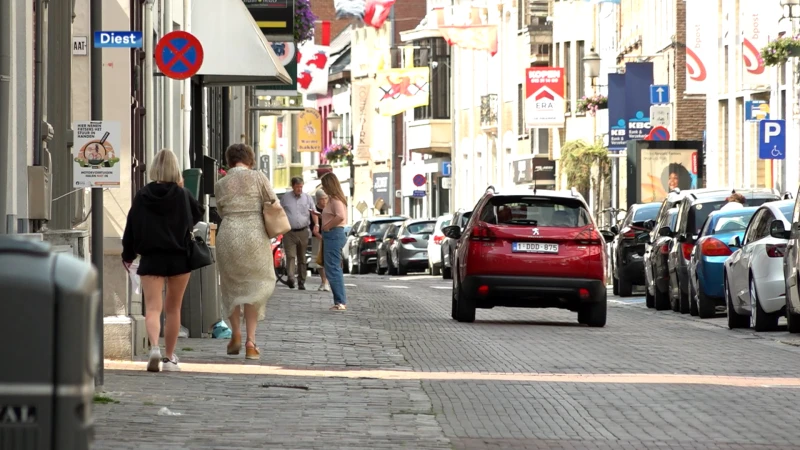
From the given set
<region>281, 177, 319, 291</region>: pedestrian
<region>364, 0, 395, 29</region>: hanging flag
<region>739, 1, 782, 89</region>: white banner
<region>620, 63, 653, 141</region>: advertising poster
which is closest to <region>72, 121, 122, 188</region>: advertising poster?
<region>281, 177, 319, 291</region>: pedestrian

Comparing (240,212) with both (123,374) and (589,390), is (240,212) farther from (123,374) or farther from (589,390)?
(589,390)

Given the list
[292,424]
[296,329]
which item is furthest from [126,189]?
[292,424]

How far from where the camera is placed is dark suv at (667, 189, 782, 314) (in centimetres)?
2638

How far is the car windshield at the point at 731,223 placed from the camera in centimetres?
2494

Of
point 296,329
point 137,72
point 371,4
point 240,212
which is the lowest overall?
point 296,329

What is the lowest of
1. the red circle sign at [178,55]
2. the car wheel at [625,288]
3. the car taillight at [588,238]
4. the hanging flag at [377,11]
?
the car wheel at [625,288]

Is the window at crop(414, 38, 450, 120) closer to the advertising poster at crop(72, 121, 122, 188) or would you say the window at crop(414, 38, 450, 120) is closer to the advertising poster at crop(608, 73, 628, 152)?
the advertising poster at crop(608, 73, 628, 152)

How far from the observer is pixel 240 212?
624 inches

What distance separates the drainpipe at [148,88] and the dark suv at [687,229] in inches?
330

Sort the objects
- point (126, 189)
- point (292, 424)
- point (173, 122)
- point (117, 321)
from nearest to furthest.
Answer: point (292, 424)
point (117, 321)
point (126, 189)
point (173, 122)

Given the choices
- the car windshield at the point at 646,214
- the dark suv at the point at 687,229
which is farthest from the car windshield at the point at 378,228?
the dark suv at the point at 687,229

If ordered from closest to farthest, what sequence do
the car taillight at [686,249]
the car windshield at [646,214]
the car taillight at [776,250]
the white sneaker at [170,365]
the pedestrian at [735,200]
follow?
1. the white sneaker at [170,365]
2. the car taillight at [776,250]
3. the pedestrian at [735,200]
4. the car taillight at [686,249]
5. the car windshield at [646,214]

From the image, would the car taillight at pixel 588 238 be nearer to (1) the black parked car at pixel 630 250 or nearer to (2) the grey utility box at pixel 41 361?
(1) the black parked car at pixel 630 250

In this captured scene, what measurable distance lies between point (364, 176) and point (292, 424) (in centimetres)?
9590
